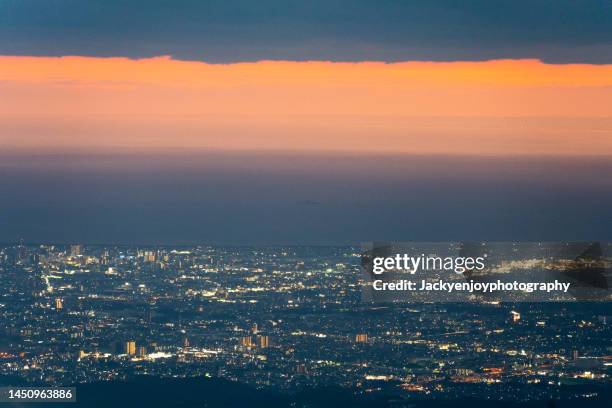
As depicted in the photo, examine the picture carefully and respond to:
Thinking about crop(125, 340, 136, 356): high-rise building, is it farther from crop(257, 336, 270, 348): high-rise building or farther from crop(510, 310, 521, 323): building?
A: crop(510, 310, 521, 323): building

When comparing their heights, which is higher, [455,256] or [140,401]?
[455,256]

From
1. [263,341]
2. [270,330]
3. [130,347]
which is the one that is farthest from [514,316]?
[130,347]

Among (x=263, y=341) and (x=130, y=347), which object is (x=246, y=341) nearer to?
(x=263, y=341)

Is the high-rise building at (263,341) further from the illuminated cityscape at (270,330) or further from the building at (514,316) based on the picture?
the building at (514,316)

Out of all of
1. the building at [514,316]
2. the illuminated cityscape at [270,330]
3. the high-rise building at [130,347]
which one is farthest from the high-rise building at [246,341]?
the building at [514,316]

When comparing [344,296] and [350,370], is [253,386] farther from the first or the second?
[344,296]

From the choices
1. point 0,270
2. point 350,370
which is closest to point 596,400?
point 350,370
